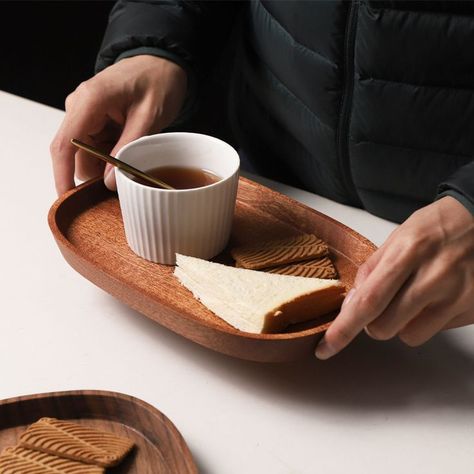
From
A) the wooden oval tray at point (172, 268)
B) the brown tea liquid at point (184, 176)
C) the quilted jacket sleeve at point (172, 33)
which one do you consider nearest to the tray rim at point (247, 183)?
the wooden oval tray at point (172, 268)

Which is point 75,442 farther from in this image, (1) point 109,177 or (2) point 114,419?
(1) point 109,177

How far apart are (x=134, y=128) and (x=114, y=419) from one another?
48cm

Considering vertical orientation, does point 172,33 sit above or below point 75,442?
above

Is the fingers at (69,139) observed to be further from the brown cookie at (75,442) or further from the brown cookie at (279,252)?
the brown cookie at (75,442)

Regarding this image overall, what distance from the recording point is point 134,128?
109 centimetres

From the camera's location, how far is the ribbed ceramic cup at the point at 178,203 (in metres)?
0.91

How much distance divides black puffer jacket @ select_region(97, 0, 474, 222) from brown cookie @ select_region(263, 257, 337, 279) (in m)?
0.17

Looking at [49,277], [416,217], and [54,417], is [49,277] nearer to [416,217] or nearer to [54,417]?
[54,417]

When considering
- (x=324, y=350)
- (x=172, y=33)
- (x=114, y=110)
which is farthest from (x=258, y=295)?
(x=172, y=33)

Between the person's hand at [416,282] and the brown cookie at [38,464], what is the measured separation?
0.88 feet

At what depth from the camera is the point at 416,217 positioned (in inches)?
31.6

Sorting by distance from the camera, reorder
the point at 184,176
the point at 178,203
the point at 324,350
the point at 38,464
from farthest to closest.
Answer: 1. the point at 184,176
2. the point at 178,203
3. the point at 324,350
4. the point at 38,464

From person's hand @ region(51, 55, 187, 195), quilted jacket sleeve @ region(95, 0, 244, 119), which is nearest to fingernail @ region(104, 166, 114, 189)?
person's hand @ region(51, 55, 187, 195)

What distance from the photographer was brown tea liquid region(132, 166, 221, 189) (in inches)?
39.4
